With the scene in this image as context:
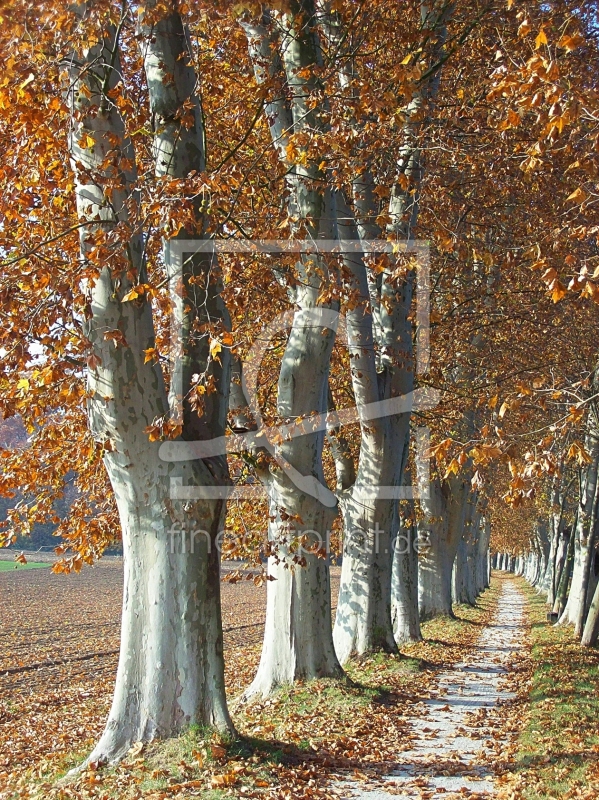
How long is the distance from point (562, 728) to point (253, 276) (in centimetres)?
626

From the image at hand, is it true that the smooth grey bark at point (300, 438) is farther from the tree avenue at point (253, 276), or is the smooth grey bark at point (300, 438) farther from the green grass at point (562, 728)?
the green grass at point (562, 728)

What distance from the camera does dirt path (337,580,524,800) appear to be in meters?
6.88

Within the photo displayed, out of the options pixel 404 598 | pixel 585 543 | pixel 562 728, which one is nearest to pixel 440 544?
pixel 585 543

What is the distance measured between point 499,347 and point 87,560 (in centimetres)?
1200

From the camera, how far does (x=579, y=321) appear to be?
52.8ft

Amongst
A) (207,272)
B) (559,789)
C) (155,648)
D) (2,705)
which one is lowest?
(2,705)

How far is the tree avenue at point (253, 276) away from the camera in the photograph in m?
6.66

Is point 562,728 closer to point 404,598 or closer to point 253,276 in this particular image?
point 253,276

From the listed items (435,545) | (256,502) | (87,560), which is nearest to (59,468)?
(87,560)

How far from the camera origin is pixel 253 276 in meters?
Result: 9.03

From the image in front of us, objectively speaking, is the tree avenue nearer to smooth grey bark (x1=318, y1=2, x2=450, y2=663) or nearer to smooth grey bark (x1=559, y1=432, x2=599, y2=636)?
smooth grey bark (x1=318, y1=2, x2=450, y2=663)

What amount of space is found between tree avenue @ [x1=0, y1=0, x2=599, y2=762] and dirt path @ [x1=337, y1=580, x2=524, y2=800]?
151 centimetres

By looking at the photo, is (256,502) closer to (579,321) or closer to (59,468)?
(59,468)

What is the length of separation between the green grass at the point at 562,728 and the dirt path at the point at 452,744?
43 centimetres
